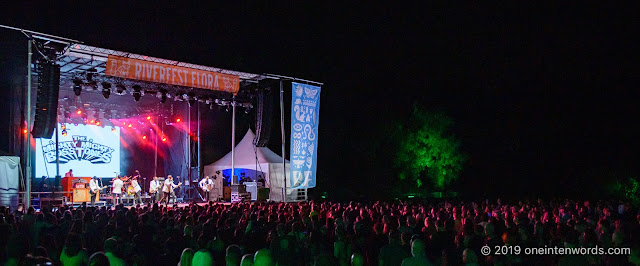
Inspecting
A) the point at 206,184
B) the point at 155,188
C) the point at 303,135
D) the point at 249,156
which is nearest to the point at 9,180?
the point at 155,188

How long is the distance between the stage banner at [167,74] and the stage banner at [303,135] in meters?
2.48

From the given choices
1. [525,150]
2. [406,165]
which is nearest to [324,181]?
[406,165]

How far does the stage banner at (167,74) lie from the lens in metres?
15.8

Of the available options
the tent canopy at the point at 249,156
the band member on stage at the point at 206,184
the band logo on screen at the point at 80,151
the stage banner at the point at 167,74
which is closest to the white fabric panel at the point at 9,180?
the stage banner at the point at 167,74

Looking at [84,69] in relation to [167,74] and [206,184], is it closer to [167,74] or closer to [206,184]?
[167,74]

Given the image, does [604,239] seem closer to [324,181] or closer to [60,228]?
[60,228]

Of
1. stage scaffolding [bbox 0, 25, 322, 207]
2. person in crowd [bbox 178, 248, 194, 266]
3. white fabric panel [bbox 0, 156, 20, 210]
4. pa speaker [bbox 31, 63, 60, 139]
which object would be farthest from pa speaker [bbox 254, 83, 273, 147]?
person in crowd [bbox 178, 248, 194, 266]

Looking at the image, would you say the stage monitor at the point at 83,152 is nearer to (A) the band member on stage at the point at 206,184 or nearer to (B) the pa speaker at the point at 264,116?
(A) the band member on stage at the point at 206,184

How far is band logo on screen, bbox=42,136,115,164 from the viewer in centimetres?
2303

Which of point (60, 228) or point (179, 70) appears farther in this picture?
point (179, 70)

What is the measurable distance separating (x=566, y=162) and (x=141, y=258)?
104 feet

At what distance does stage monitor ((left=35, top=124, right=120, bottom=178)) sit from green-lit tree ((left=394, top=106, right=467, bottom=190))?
16.4 meters

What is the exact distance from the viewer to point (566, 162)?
104ft

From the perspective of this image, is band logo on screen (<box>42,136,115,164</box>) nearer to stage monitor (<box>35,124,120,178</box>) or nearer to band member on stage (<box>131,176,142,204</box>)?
stage monitor (<box>35,124,120,178</box>)
